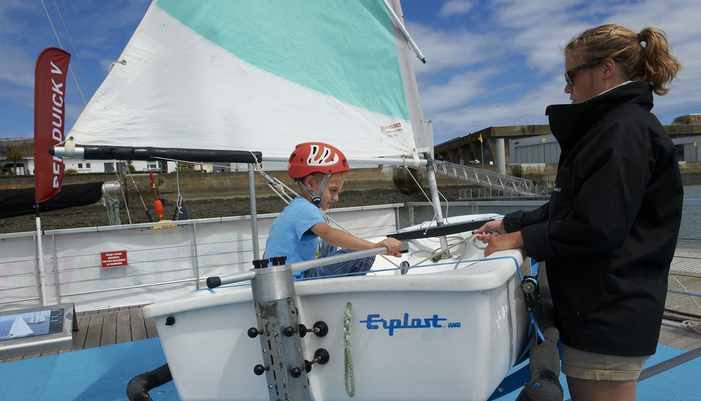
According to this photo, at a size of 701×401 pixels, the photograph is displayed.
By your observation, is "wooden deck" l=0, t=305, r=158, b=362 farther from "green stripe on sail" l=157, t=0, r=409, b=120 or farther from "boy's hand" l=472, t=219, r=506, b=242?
"boy's hand" l=472, t=219, r=506, b=242

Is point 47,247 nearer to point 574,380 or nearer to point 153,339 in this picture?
point 153,339

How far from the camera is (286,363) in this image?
142 centimetres

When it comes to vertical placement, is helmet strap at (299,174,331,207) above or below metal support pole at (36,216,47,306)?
above

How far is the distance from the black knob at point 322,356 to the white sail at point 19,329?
12.2ft

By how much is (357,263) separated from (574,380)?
1269 millimetres

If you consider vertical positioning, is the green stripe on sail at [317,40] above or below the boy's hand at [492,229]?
above

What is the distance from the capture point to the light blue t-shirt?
205 cm

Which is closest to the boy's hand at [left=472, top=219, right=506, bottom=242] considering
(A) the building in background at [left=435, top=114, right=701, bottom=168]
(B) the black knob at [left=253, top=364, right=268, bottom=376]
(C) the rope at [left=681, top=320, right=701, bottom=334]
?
(B) the black knob at [left=253, top=364, right=268, bottom=376]

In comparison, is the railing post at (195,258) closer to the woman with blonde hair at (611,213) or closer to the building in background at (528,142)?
the woman with blonde hair at (611,213)

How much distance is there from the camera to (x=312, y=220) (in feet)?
6.71

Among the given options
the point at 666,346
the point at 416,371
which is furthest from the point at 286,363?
the point at 666,346

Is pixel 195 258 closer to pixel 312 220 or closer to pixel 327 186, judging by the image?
pixel 327 186

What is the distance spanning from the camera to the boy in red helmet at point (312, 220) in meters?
2.05

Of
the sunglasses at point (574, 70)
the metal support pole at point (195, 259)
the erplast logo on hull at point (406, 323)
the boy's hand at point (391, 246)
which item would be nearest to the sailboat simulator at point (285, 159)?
the erplast logo on hull at point (406, 323)
